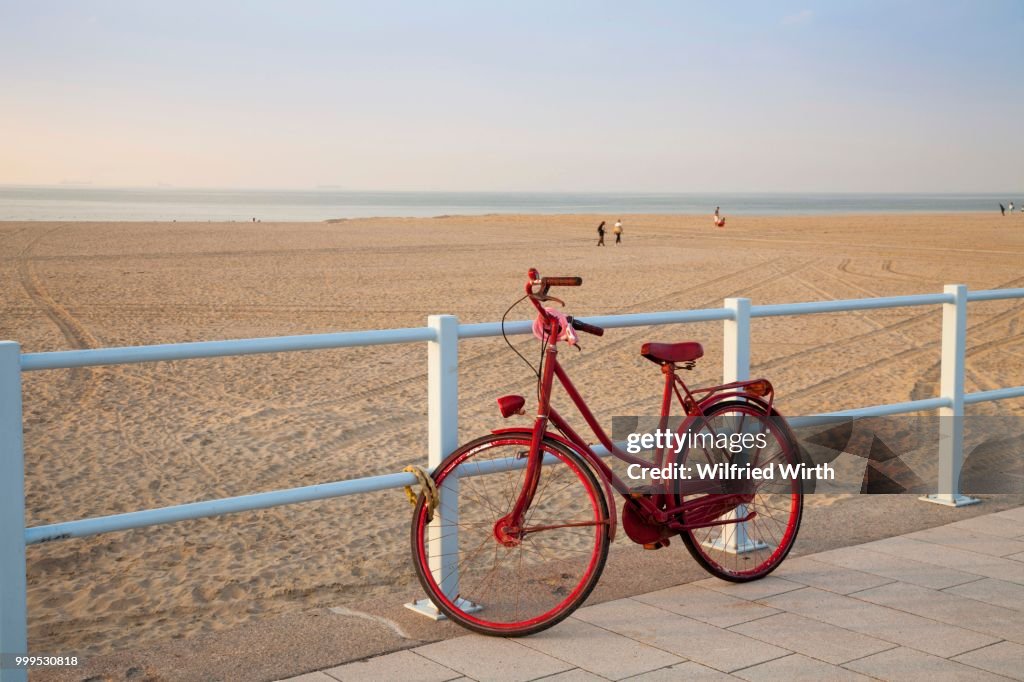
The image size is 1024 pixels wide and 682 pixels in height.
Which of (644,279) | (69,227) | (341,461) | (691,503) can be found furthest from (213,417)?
(69,227)

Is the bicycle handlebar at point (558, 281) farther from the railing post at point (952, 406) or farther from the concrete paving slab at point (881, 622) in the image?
the railing post at point (952, 406)

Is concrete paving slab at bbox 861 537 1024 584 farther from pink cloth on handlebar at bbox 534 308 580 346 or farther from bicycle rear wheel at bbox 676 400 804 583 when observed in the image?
pink cloth on handlebar at bbox 534 308 580 346

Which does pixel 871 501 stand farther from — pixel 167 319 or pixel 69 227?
pixel 69 227

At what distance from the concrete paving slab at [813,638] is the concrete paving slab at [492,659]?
0.78m

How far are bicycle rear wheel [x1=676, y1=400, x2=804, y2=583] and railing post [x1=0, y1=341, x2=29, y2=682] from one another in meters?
2.36

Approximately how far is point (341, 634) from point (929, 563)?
261cm

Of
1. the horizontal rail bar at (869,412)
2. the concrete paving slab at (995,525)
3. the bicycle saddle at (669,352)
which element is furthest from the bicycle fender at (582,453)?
the concrete paving slab at (995,525)

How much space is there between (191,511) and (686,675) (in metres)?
1.70

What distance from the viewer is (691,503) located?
14.8 ft

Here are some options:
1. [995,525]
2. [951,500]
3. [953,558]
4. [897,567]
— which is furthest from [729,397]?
[951,500]

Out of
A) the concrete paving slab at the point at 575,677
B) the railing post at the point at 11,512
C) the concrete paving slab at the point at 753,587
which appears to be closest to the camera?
the railing post at the point at 11,512

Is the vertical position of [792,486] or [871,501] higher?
[792,486]

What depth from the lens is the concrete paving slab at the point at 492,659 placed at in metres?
3.83

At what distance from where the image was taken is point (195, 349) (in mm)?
3818
